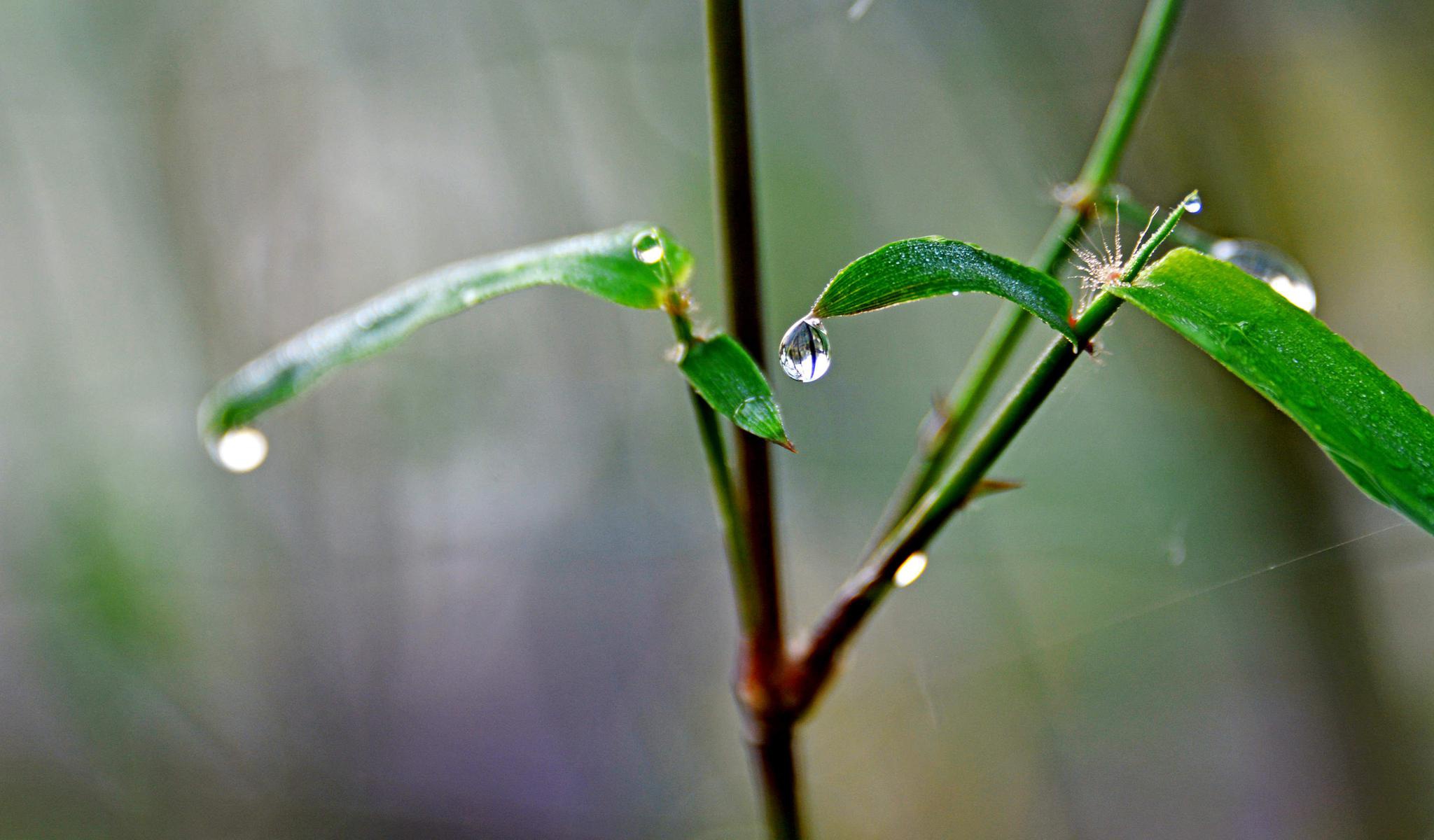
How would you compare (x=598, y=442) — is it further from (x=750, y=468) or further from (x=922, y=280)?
(x=922, y=280)

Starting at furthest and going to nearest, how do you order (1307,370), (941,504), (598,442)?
(598,442) < (941,504) < (1307,370)

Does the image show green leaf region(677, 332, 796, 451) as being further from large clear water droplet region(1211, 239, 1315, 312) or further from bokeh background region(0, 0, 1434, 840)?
bokeh background region(0, 0, 1434, 840)

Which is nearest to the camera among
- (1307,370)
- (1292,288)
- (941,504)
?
(1307,370)

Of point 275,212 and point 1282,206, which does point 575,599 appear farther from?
point 1282,206

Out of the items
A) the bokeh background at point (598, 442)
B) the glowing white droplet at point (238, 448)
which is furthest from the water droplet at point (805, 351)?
the bokeh background at point (598, 442)

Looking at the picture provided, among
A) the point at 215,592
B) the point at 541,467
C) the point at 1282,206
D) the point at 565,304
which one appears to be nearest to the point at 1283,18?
the point at 1282,206

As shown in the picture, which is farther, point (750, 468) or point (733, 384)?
point (750, 468)

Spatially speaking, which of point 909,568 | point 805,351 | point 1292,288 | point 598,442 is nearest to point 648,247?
point 805,351

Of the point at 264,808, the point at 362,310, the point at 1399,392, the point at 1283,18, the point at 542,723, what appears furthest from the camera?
the point at 542,723
